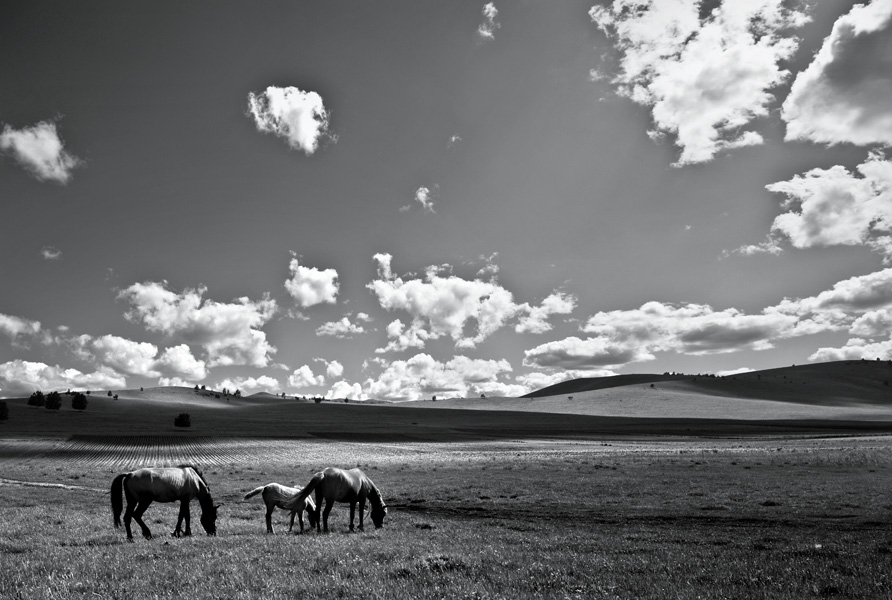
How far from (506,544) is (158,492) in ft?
34.8

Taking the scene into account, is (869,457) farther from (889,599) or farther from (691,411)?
(691,411)

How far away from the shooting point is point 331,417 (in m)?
177

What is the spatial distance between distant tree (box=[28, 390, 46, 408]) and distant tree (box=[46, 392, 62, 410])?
8.69ft

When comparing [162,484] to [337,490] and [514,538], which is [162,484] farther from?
[514,538]

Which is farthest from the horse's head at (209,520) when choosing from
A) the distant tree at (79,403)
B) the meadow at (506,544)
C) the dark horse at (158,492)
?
the distant tree at (79,403)

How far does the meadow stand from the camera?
9797 millimetres

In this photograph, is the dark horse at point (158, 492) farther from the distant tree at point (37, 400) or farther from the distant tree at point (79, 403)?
the distant tree at point (37, 400)

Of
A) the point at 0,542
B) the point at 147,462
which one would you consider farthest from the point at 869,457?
the point at 147,462

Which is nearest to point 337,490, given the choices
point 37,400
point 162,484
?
point 162,484

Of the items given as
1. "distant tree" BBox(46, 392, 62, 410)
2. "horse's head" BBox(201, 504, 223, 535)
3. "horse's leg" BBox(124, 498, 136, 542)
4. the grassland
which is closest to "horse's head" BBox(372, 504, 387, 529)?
the grassland

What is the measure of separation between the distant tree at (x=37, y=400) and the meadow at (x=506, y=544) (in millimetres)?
171784

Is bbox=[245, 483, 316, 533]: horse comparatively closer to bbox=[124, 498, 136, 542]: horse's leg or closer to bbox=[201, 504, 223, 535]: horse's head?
bbox=[201, 504, 223, 535]: horse's head

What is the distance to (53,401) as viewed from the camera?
17200 centimetres

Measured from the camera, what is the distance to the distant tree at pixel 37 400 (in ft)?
573
